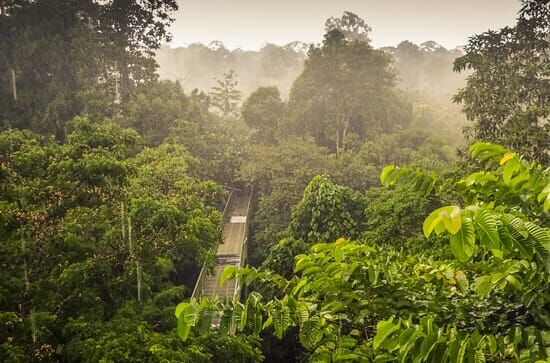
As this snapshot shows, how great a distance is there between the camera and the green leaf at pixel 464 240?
147 centimetres

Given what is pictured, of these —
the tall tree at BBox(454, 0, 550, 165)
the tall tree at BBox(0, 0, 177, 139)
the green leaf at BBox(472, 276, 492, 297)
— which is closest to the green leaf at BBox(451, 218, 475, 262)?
the green leaf at BBox(472, 276, 492, 297)

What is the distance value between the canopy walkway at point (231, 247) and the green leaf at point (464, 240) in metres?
11.6

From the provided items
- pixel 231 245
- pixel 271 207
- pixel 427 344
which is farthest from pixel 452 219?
pixel 231 245

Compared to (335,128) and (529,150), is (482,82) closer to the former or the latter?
(529,150)

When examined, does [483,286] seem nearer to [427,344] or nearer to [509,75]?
[427,344]

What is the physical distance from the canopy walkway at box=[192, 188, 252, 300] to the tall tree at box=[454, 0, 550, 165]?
8980 mm

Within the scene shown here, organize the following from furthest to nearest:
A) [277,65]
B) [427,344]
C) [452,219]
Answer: [277,65]
[427,344]
[452,219]

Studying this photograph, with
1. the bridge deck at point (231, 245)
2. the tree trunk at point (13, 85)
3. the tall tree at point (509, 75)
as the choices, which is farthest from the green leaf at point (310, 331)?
the tree trunk at point (13, 85)

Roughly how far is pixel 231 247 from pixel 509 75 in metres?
12.2

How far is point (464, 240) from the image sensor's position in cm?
149

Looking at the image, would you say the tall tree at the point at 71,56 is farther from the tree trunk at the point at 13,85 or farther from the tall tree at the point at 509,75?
the tall tree at the point at 509,75

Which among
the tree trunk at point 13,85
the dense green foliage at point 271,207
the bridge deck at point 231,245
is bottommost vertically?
the bridge deck at point 231,245

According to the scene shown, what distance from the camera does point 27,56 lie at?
18000 mm

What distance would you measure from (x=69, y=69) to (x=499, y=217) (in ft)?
69.9
